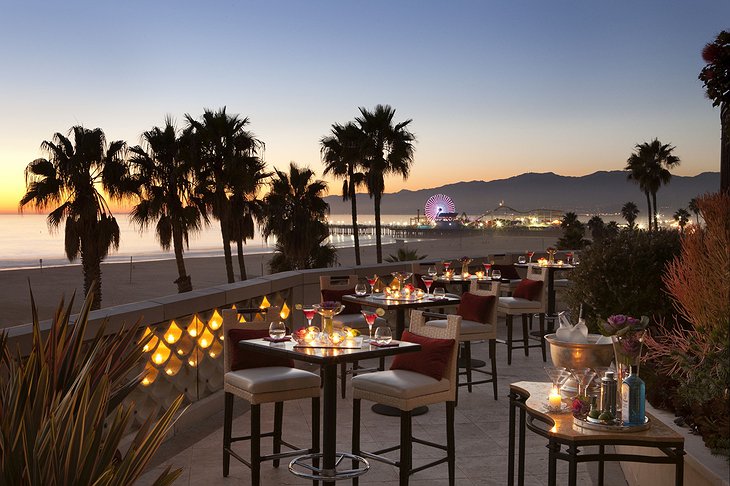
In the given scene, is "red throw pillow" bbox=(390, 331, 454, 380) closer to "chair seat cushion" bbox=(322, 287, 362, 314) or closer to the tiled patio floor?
the tiled patio floor

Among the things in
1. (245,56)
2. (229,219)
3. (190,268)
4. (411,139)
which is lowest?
(190,268)

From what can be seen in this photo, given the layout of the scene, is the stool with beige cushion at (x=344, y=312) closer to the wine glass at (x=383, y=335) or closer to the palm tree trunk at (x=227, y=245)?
the wine glass at (x=383, y=335)

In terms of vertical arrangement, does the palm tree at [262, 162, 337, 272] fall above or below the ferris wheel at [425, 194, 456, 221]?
Answer: below

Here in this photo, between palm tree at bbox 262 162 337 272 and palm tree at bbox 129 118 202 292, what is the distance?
4.91 meters

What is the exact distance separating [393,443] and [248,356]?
1483 millimetres

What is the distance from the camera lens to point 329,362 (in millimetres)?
4867

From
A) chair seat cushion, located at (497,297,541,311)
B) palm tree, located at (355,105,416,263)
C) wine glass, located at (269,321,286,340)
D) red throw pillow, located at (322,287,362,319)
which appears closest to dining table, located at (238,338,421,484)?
wine glass, located at (269,321,286,340)

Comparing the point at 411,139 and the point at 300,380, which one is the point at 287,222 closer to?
the point at 411,139

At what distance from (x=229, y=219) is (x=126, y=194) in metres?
4.62

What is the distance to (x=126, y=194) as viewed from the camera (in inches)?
998

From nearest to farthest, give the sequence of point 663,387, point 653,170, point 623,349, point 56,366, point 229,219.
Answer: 1. point 56,366
2. point 623,349
3. point 663,387
4. point 229,219
5. point 653,170

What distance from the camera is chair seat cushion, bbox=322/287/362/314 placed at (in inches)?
347

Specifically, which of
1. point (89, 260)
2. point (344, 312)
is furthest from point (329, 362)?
point (89, 260)

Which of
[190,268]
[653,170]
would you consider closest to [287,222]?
[190,268]
